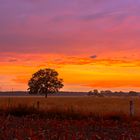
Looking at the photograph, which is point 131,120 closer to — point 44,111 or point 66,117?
point 66,117

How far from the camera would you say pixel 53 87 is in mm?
109750

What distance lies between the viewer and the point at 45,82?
109 metres

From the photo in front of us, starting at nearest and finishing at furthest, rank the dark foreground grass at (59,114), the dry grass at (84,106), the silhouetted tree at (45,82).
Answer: the dark foreground grass at (59,114) → the dry grass at (84,106) → the silhouetted tree at (45,82)

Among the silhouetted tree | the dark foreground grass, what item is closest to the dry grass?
the dark foreground grass

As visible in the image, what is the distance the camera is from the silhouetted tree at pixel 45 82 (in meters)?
108

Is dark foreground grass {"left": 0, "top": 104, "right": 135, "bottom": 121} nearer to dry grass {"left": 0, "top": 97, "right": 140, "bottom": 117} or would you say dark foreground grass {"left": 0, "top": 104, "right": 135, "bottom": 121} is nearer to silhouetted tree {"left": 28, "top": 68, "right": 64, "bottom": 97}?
dry grass {"left": 0, "top": 97, "right": 140, "bottom": 117}

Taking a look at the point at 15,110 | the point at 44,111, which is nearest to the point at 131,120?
the point at 44,111

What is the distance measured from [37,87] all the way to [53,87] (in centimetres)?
408

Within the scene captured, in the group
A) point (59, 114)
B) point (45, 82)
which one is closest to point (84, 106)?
point (59, 114)

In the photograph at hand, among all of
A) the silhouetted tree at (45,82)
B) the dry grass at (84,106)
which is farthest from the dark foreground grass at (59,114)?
the silhouetted tree at (45,82)

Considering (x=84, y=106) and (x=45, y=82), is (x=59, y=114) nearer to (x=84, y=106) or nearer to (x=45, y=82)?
(x=84, y=106)

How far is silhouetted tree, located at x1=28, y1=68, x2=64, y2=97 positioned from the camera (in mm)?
108250

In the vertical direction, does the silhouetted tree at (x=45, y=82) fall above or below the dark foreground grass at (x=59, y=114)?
above

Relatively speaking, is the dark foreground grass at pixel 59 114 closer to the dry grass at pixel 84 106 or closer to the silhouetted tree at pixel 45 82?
the dry grass at pixel 84 106
